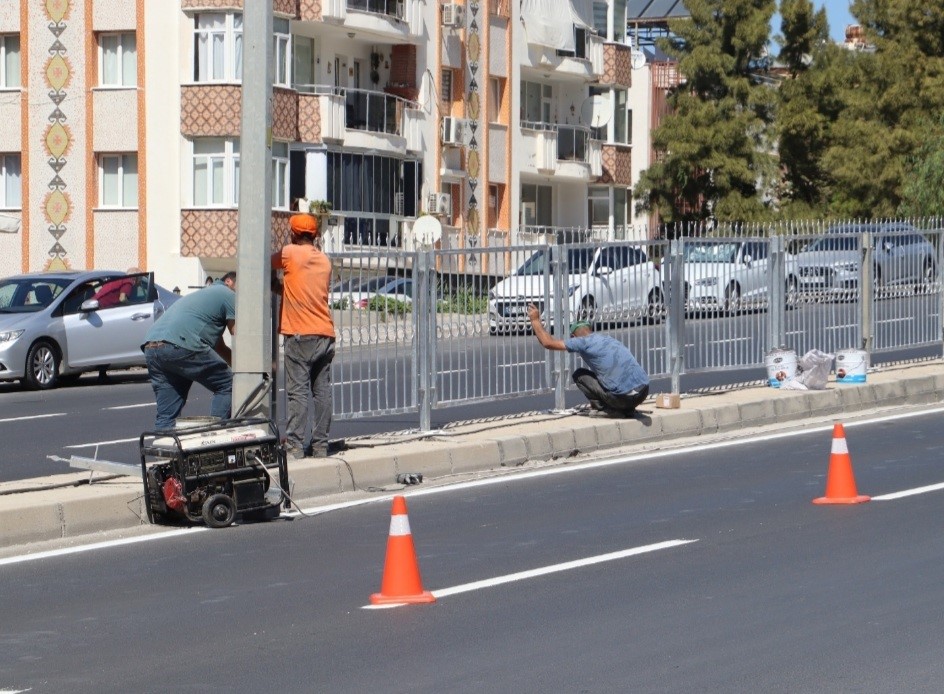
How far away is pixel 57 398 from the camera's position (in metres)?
23.0

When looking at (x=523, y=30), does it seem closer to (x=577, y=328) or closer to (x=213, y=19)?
(x=213, y=19)

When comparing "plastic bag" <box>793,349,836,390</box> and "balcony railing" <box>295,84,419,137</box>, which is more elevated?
"balcony railing" <box>295,84,419,137</box>

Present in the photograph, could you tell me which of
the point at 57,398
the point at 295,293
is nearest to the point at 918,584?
the point at 295,293

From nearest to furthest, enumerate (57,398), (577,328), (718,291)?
(577,328) → (718,291) → (57,398)

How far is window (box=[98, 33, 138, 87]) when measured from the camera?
4191 cm

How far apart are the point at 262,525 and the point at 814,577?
3.94 meters

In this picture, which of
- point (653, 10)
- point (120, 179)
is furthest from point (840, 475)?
point (653, 10)

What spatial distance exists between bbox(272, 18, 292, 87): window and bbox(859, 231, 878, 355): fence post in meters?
24.1

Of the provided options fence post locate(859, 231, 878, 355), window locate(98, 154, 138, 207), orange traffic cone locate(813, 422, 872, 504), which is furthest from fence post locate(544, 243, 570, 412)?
window locate(98, 154, 138, 207)

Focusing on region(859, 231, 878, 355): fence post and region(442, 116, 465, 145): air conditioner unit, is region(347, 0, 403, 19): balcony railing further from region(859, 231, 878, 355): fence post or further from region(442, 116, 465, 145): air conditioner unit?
region(859, 231, 878, 355): fence post

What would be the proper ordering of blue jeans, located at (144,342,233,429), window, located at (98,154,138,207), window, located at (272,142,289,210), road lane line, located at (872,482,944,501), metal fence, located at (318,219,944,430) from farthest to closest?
1. window, located at (272,142,289,210)
2. window, located at (98,154,138,207)
3. metal fence, located at (318,219,944,430)
4. blue jeans, located at (144,342,233,429)
5. road lane line, located at (872,482,944,501)

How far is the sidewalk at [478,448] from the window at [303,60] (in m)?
25.9

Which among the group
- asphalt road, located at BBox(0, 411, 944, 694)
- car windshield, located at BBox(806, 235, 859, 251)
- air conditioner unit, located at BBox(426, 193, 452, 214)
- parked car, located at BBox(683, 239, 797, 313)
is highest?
air conditioner unit, located at BBox(426, 193, 452, 214)

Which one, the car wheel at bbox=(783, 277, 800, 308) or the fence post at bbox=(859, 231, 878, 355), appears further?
the fence post at bbox=(859, 231, 878, 355)
